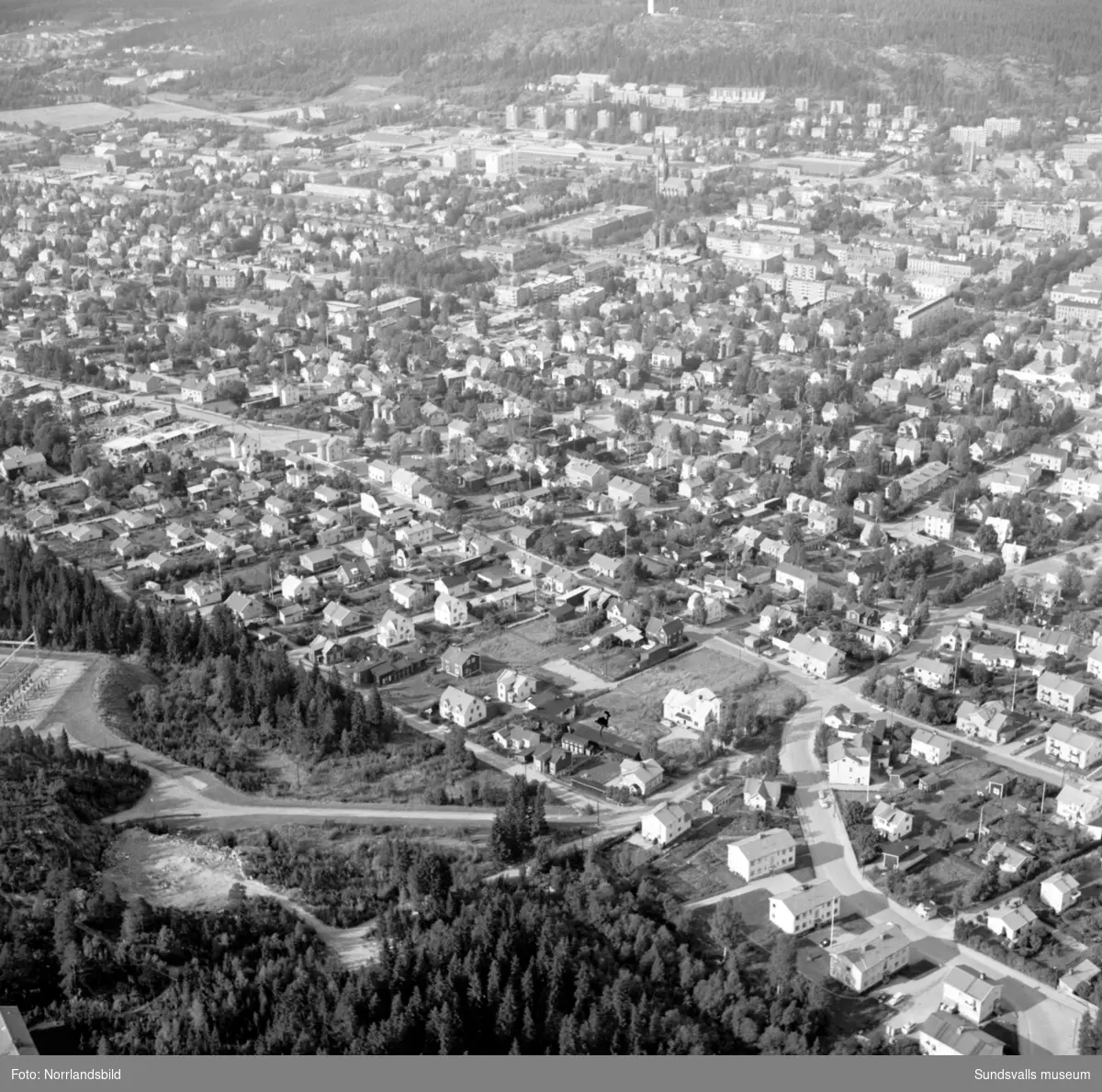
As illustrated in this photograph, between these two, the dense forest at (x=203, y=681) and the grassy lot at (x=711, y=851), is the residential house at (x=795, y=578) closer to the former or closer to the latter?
the grassy lot at (x=711, y=851)

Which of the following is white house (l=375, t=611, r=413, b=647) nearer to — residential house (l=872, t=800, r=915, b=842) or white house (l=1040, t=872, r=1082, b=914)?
residential house (l=872, t=800, r=915, b=842)

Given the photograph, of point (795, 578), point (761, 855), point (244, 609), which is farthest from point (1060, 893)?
point (244, 609)

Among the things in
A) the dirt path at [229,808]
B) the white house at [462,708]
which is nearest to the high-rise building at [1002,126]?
the white house at [462,708]

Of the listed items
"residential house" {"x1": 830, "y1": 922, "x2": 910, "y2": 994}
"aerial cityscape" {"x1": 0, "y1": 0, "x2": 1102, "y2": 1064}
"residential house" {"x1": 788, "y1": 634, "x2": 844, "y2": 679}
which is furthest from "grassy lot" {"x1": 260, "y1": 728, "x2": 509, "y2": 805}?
"residential house" {"x1": 788, "y1": 634, "x2": 844, "y2": 679}

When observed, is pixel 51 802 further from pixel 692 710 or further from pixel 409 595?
pixel 692 710

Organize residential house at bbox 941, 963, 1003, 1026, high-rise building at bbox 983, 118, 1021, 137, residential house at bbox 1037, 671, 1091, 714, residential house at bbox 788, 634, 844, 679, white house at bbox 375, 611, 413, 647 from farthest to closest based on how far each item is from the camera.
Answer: high-rise building at bbox 983, 118, 1021, 137 < white house at bbox 375, 611, 413, 647 < residential house at bbox 788, 634, 844, 679 < residential house at bbox 1037, 671, 1091, 714 < residential house at bbox 941, 963, 1003, 1026

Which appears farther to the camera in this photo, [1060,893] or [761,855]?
[761,855]
